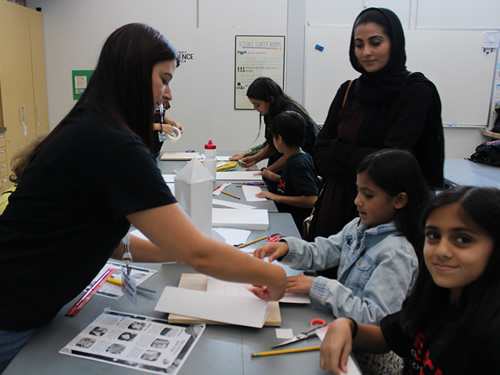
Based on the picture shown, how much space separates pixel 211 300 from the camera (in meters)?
1.04

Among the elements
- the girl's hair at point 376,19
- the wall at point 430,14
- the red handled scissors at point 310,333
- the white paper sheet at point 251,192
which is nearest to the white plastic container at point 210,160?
the white paper sheet at point 251,192

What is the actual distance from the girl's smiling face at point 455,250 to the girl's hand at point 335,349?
0.68ft

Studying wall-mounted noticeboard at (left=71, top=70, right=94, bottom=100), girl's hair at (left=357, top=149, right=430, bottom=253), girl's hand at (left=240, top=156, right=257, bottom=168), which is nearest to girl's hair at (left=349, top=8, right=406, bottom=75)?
girl's hair at (left=357, top=149, right=430, bottom=253)

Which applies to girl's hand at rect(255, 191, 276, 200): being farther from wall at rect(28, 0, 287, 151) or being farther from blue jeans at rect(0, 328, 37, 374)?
wall at rect(28, 0, 287, 151)

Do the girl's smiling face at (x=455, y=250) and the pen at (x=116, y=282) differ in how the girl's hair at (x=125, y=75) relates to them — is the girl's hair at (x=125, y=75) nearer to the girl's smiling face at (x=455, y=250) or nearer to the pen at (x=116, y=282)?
the pen at (x=116, y=282)

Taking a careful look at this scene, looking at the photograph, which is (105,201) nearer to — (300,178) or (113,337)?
(113,337)

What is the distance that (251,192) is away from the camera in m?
2.40

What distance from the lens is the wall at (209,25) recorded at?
465cm

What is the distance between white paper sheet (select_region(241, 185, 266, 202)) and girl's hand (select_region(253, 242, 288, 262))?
94 centimetres

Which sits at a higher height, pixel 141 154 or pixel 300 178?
pixel 141 154

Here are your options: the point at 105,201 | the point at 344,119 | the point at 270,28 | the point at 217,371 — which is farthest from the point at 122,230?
the point at 270,28

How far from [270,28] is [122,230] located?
4.23m

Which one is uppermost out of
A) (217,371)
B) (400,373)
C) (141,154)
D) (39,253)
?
(141,154)

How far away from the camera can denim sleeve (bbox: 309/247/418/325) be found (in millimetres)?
1029
